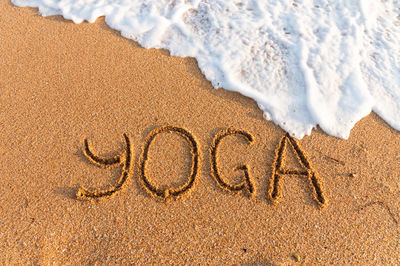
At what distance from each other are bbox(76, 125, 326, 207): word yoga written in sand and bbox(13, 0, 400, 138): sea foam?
257mm

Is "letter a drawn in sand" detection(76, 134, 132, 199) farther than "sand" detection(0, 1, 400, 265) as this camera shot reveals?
Yes

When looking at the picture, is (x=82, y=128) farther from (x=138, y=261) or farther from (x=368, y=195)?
(x=368, y=195)

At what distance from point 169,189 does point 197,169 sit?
0.76 feet

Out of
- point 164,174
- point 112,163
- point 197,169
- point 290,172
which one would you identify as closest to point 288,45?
point 290,172

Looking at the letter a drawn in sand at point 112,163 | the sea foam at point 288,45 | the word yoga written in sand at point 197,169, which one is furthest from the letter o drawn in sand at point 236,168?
the letter a drawn in sand at point 112,163

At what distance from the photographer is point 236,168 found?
1914mm

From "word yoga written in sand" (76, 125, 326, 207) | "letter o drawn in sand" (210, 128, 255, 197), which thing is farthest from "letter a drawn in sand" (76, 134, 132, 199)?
"letter o drawn in sand" (210, 128, 255, 197)

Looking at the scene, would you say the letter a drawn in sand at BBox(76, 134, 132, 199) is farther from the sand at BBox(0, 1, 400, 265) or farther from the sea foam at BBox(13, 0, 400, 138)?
the sea foam at BBox(13, 0, 400, 138)

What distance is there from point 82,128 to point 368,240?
2.02 metres

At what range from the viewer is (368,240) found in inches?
66.8

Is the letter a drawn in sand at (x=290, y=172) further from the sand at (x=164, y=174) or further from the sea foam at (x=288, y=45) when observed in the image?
the sea foam at (x=288, y=45)

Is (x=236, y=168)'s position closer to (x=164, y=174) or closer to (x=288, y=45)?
(x=164, y=174)

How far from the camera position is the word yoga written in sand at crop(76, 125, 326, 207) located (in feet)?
5.94

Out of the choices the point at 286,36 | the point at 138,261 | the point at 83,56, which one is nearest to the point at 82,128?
the point at 83,56
